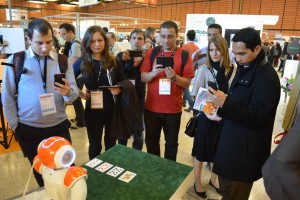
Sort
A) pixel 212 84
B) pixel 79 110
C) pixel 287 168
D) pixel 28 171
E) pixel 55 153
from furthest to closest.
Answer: pixel 79 110, pixel 28 171, pixel 212 84, pixel 55 153, pixel 287 168

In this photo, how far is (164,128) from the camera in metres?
2.22

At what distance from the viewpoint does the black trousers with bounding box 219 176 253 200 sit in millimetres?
1363

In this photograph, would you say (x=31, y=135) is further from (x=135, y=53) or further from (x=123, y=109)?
(x=135, y=53)

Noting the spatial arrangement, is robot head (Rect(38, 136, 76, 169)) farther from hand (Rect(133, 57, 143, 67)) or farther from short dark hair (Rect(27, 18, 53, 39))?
hand (Rect(133, 57, 143, 67))

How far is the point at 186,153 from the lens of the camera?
3053mm

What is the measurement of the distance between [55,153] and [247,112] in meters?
0.90

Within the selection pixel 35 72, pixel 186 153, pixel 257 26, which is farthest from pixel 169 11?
pixel 35 72

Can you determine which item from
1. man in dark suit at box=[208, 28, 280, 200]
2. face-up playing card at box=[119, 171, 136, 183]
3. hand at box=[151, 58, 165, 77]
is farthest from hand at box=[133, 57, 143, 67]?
face-up playing card at box=[119, 171, 136, 183]

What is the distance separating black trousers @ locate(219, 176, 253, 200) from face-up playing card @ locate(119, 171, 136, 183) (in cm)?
58

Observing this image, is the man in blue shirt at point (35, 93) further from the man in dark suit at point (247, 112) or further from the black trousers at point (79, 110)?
the black trousers at point (79, 110)

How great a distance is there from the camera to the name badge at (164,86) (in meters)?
2.06

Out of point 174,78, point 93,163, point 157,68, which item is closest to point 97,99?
point 157,68

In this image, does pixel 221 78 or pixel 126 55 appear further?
pixel 126 55

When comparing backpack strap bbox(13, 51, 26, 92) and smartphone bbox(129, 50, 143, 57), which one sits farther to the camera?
smartphone bbox(129, 50, 143, 57)
